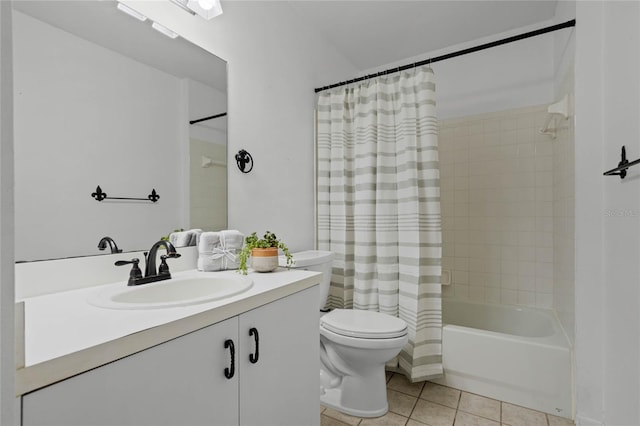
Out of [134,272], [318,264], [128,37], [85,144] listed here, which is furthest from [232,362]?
[128,37]

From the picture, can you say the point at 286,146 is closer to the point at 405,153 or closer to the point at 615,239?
the point at 405,153

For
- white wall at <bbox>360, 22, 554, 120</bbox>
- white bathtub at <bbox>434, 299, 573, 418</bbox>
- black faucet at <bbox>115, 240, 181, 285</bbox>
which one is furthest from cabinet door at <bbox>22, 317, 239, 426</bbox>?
white wall at <bbox>360, 22, 554, 120</bbox>

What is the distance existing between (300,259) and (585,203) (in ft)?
4.89

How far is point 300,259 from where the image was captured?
1.81m

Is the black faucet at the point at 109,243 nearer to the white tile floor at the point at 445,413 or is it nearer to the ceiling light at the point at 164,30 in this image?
the ceiling light at the point at 164,30

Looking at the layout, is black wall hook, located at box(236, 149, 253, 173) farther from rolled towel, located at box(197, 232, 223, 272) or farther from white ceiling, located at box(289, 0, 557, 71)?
white ceiling, located at box(289, 0, 557, 71)

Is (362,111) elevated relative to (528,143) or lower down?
elevated

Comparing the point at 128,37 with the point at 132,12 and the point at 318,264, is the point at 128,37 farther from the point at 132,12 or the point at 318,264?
the point at 318,264

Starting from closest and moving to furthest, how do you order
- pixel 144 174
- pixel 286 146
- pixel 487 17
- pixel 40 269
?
pixel 40 269, pixel 144 174, pixel 286 146, pixel 487 17

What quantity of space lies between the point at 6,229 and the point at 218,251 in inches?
43.1

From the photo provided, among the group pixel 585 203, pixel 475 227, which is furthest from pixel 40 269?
pixel 475 227

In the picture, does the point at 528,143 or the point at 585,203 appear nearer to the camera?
the point at 585,203

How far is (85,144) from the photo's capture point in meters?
1.08

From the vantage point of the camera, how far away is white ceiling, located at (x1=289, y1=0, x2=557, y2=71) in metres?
2.14
